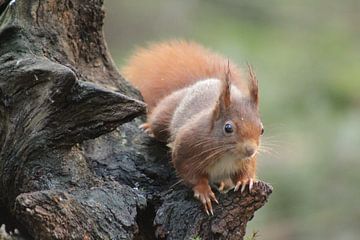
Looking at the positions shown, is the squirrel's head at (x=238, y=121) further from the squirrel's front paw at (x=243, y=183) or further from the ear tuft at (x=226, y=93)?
the squirrel's front paw at (x=243, y=183)

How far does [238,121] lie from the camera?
132 inches

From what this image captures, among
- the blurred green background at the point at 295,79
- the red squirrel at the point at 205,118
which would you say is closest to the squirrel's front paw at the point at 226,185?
the red squirrel at the point at 205,118

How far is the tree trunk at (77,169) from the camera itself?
2.80 m

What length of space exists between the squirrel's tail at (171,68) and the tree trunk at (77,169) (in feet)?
2.49

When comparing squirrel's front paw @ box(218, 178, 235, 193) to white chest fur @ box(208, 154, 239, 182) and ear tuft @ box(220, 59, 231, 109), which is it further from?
ear tuft @ box(220, 59, 231, 109)

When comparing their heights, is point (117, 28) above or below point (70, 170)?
above

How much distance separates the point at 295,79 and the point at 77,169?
344 centimetres

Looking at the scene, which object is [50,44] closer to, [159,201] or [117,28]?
[159,201]

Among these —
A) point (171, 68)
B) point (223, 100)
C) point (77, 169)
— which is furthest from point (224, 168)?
point (171, 68)

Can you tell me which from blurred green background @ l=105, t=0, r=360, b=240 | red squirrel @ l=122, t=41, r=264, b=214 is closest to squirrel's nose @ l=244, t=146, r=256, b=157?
red squirrel @ l=122, t=41, r=264, b=214

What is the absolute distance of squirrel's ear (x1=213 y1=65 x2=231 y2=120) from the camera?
3369 mm

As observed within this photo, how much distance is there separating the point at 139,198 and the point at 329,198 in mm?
3299

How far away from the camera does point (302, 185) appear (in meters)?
6.16

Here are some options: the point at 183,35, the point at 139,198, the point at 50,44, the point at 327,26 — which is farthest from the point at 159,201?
the point at 327,26
